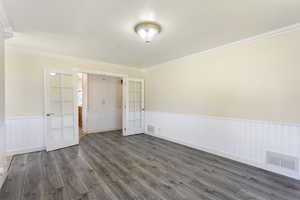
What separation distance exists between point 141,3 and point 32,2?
1408mm

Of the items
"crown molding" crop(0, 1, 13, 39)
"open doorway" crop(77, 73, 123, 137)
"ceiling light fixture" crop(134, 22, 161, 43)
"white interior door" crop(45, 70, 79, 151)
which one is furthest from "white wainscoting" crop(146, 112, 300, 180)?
"crown molding" crop(0, 1, 13, 39)

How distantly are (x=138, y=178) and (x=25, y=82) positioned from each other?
11.7ft

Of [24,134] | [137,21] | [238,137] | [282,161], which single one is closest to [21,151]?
[24,134]

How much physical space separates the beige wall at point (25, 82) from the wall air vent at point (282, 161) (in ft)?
17.0

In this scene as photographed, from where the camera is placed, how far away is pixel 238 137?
3041mm

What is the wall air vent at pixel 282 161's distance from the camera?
2.38 m

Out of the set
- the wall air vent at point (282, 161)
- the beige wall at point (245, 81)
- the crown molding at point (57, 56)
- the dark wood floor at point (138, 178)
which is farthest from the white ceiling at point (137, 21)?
the dark wood floor at point (138, 178)

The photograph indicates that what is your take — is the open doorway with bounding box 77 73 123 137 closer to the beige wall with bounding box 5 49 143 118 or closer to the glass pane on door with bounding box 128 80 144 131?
the glass pane on door with bounding box 128 80 144 131

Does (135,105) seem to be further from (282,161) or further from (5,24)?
(282,161)

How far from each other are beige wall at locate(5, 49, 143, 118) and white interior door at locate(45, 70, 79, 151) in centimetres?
20

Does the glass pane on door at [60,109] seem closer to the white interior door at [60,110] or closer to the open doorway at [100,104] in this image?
the white interior door at [60,110]

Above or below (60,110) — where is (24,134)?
below

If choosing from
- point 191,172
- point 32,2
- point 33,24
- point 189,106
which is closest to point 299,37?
point 189,106

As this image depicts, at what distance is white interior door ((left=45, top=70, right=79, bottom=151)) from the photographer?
12.2ft
